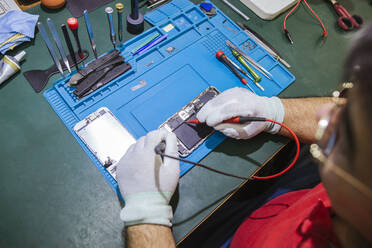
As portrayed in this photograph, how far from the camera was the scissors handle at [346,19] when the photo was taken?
136 centimetres

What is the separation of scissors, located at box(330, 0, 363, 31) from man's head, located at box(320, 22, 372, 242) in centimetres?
120

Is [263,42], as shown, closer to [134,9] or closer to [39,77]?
[134,9]

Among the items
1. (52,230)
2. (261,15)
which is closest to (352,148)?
(52,230)

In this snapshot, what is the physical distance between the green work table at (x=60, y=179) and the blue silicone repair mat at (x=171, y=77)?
53 mm

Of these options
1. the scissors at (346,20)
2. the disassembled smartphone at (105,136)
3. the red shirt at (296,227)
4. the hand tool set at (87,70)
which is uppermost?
the hand tool set at (87,70)

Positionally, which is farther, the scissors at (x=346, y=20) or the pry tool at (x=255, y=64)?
the scissors at (x=346, y=20)

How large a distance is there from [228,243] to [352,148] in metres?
0.81

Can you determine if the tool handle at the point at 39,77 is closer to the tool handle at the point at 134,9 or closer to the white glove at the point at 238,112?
the tool handle at the point at 134,9

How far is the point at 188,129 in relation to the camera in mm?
994

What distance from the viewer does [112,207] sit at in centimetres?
88

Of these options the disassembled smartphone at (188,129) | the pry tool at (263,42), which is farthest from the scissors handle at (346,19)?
the disassembled smartphone at (188,129)

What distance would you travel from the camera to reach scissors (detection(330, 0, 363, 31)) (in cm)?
136

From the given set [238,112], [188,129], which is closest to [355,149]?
[238,112]

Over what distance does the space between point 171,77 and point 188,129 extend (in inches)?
10.4
